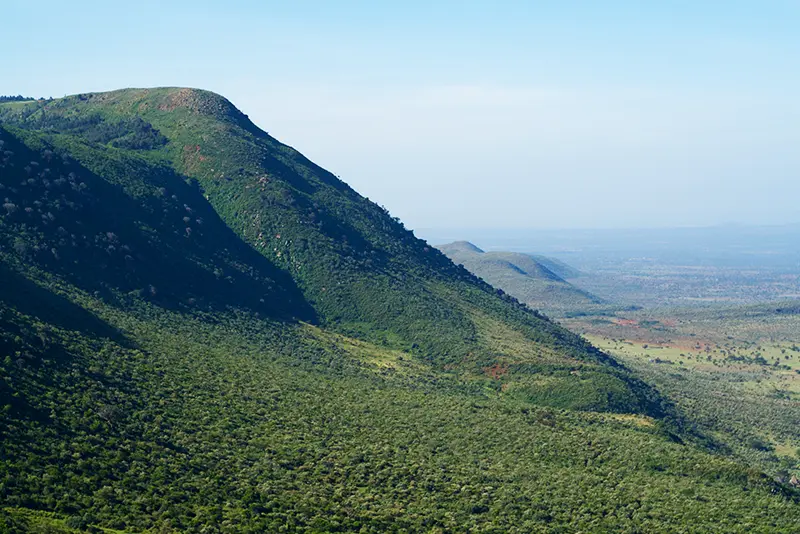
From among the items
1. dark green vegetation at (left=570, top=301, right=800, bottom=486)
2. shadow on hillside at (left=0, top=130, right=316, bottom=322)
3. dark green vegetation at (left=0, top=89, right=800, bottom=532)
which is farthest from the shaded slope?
dark green vegetation at (left=570, top=301, right=800, bottom=486)

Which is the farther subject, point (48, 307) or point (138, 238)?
point (138, 238)

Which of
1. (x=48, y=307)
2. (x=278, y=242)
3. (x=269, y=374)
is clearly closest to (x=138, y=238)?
(x=278, y=242)

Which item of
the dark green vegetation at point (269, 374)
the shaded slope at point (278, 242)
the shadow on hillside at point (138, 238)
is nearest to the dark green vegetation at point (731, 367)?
the dark green vegetation at point (269, 374)

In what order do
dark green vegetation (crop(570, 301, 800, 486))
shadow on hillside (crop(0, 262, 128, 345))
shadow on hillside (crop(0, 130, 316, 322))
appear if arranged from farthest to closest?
dark green vegetation (crop(570, 301, 800, 486))
shadow on hillside (crop(0, 130, 316, 322))
shadow on hillside (crop(0, 262, 128, 345))

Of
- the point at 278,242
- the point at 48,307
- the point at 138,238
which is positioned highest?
the point at 278,242

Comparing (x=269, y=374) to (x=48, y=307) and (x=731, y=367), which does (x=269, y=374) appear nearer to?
(x=48, y=307)

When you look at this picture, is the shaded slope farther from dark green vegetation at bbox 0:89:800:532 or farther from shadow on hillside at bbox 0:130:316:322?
dark green vegetation at bbox 0:89:800:532

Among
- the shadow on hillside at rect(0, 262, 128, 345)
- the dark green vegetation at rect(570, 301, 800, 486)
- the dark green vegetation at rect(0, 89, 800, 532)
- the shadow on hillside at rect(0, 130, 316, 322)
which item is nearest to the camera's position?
the dark green vegetation at rect(0, 89, 800, 532)

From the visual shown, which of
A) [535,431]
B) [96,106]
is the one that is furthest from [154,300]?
[96,106]

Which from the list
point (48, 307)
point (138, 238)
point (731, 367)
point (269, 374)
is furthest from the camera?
point (731, 367)
